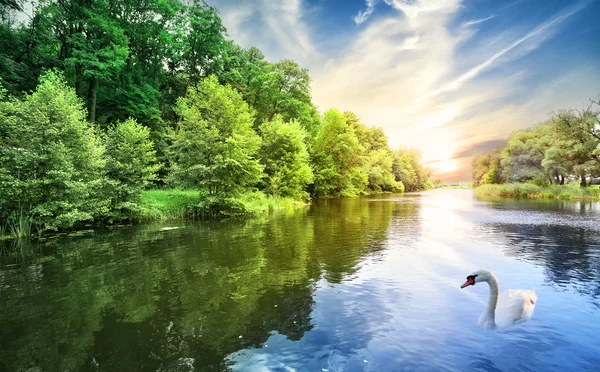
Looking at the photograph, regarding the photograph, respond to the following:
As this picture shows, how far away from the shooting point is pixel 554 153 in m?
44.9

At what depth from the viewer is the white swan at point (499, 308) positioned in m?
6.18

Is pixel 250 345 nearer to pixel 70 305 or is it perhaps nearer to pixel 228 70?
pixel 70 305

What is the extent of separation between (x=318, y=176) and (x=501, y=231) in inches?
1402

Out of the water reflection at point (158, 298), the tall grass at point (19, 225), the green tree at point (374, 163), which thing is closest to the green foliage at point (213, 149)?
the water reflection at point (158, 298)

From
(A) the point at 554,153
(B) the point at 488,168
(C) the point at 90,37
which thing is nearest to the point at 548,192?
(A) the point at 554,153

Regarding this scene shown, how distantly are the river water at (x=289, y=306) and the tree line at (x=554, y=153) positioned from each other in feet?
122

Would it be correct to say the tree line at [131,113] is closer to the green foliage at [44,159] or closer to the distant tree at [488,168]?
the green foliage at [44,159]

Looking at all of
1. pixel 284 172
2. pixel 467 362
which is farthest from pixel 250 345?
pixel 284 172

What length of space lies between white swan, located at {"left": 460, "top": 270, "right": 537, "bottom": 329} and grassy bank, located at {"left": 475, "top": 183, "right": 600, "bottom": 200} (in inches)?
2003

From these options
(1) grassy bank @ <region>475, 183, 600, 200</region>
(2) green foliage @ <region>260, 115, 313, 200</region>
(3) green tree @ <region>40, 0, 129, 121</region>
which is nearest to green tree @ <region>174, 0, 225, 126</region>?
(3) green tree @ <region>40, 0, 129, 121</region>

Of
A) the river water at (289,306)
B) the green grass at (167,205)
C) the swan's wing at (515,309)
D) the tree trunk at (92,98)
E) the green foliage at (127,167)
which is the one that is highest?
the tree trunk at (92,98)

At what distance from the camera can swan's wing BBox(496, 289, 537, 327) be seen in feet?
20.5

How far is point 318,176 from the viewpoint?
2051 inches

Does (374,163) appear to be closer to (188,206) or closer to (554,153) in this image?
(554,153)
